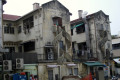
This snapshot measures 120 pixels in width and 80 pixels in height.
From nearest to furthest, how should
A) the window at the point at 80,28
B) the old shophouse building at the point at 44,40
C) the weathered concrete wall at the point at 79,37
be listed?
1. the old shophouse building at the point at 44,40
2. the weathered concrete wall at the point at 79,37
3. the window at the point at 80,28

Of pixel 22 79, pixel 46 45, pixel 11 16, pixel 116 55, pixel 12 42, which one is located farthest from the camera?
pixel 116 55

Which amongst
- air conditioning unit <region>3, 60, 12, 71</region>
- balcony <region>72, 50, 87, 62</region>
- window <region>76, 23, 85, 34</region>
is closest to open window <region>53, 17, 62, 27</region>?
balcony <region>72, 50, 87, 62</region>

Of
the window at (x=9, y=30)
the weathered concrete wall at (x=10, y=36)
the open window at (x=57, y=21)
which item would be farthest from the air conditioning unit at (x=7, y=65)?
the window at (x=9, y=30)

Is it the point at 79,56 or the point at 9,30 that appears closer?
the point at 9,30

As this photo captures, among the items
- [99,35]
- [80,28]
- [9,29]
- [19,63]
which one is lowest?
[19,63]

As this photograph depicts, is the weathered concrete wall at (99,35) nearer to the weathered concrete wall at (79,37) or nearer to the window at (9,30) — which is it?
the weathered concrete wall at (79,37)

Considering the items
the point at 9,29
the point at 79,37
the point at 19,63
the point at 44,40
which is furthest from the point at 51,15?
the point at 19,63

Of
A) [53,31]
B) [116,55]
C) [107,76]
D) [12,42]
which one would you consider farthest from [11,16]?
[116,55]

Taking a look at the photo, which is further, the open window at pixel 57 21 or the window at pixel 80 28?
the window at pixel 80 28

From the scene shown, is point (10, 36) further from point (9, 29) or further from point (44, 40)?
point (44, 40)

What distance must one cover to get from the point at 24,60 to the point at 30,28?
822 centimetres

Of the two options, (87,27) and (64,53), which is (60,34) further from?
(87,27)

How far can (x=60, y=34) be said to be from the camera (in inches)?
1201

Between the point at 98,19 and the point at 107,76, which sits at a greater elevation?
the point at 98,19
